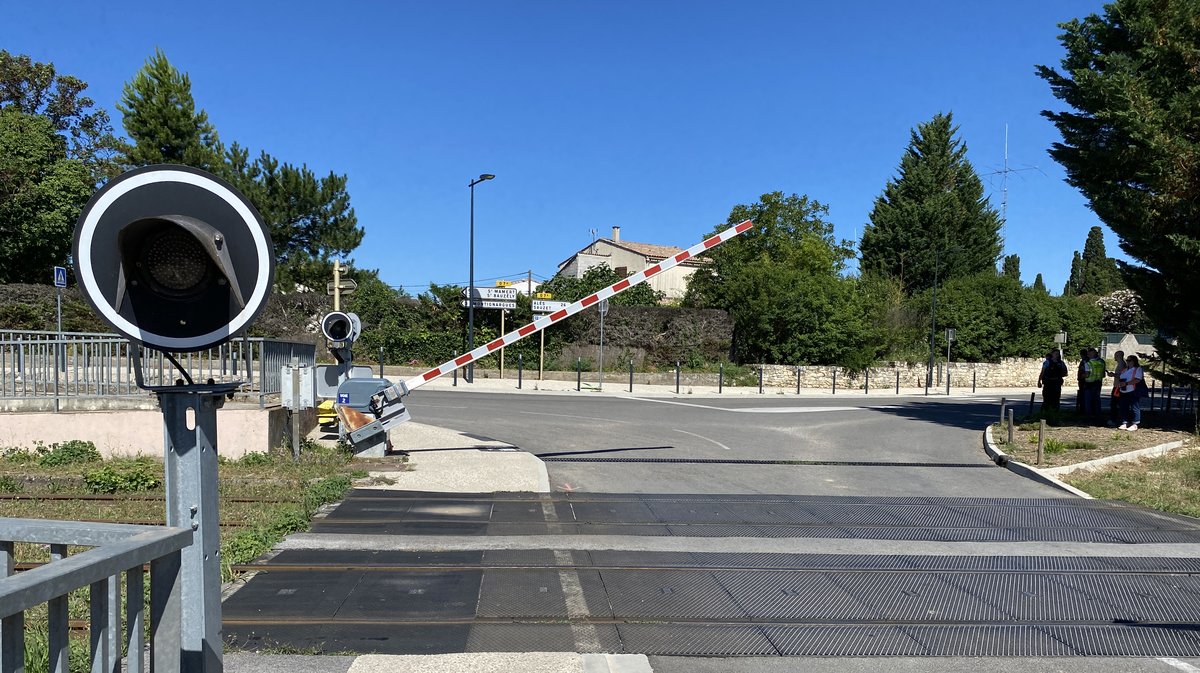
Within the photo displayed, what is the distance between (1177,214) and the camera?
15.1m

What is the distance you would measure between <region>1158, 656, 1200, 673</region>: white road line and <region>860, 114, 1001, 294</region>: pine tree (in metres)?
57.5

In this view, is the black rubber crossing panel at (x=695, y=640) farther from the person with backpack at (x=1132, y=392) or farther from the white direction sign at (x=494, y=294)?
the white direction sign at (x=494, y=294)

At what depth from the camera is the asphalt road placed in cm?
1102

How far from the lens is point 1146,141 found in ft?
47.3

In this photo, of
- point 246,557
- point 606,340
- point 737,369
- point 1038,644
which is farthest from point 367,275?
point 1038,644

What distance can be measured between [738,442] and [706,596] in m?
9.98

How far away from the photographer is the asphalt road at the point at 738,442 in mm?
11016

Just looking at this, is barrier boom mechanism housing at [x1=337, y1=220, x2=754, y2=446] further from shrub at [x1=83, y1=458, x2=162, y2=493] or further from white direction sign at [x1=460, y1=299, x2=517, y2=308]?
white direction sign at [x1=460, y1=299, x2=517, y2=308]

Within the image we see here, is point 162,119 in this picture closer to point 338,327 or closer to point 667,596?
point 338,327

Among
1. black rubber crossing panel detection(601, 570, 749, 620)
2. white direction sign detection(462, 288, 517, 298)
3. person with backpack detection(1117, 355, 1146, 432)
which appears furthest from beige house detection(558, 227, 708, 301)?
black rubber crossing panel detection(601, 570, 749, 620)

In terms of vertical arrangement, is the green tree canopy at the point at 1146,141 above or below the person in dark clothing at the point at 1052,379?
above

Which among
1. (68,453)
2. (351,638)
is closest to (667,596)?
(351,638)

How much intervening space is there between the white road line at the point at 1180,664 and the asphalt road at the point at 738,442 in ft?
18.5

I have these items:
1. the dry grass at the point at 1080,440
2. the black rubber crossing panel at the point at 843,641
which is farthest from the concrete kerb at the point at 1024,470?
the black rubber crossing panel at the point at 843,641
